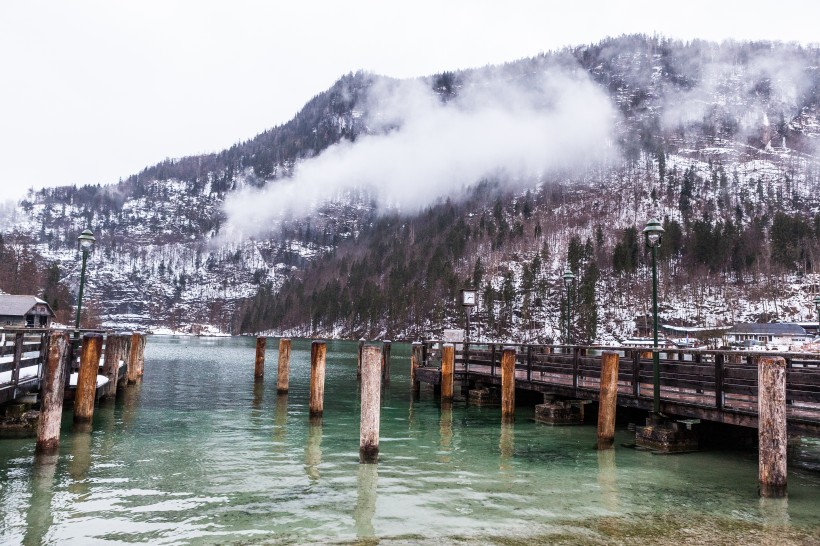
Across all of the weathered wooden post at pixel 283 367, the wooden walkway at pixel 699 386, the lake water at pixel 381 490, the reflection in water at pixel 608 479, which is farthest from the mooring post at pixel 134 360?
the reflection in water at pixel 608 479

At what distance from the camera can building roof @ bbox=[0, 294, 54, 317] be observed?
7550cm

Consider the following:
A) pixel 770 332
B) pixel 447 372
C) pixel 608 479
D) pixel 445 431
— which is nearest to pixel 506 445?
pixel 445 431

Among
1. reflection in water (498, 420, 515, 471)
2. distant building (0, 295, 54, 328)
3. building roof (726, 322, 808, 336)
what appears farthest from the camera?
building roof (726, 322, 808, 336)

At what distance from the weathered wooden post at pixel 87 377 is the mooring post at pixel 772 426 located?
17.7 meters

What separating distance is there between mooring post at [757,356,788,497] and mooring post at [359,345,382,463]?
7.96m

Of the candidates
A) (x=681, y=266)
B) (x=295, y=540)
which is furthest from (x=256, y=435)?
(x=681, y=266)

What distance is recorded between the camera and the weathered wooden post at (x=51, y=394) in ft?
42.1

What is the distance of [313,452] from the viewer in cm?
1495

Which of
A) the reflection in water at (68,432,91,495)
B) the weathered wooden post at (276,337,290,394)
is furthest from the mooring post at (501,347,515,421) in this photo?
the reflection in water at (68,432,91,495)

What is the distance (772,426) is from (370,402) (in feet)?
27.5

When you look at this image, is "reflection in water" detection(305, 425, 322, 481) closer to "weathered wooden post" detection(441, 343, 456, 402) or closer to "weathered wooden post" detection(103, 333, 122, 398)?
"weathered wooden post" detection(441, 343, 456, 402)

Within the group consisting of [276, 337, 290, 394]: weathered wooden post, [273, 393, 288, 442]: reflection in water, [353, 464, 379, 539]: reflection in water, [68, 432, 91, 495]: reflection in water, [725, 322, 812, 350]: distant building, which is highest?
[725, 322, 812, 350]: distant building

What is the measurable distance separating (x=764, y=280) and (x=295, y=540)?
554 ft

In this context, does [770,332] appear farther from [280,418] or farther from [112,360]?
[112,360]
